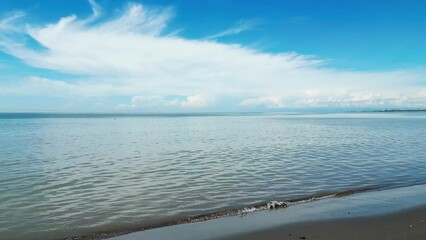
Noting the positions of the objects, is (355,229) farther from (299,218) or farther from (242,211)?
(242,211)

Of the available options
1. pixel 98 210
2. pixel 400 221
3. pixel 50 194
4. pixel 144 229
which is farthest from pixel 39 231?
pixel 400 221

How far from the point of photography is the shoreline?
10789 mm

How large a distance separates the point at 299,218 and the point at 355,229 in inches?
73.3

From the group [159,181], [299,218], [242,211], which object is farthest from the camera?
[159,181]

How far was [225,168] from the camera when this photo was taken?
23062 millimetres

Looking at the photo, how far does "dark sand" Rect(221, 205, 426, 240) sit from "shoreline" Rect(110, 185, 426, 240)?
1.2 inches

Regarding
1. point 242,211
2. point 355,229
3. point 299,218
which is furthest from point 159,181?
point 355,229

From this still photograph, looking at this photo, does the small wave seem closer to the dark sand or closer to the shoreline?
the shoreline

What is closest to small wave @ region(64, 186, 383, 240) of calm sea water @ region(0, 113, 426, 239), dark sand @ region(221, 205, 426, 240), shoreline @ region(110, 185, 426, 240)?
shoreline @ region(110, 185, 426, 240)

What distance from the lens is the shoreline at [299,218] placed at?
10789mm

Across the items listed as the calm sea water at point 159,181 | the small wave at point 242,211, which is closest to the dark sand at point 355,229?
the small wave at point 242,211

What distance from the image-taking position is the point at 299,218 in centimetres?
1206

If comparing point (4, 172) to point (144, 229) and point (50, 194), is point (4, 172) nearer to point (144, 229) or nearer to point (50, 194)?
point (50, 194)

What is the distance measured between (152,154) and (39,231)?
18.9 m
